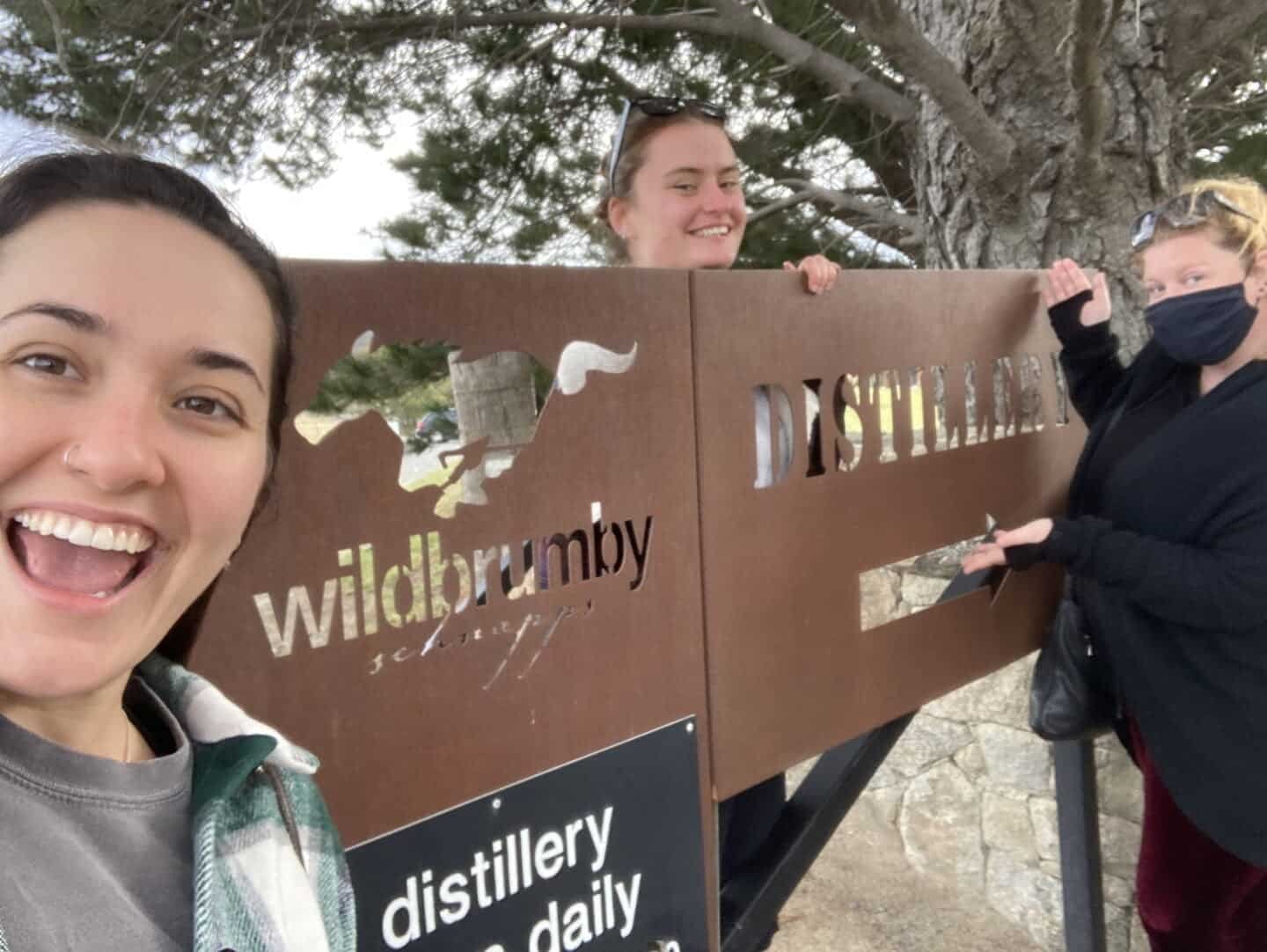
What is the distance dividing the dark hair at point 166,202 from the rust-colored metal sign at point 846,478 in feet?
1.89

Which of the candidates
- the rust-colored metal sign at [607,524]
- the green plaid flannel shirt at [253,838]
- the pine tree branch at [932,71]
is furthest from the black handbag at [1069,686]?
the green plaid flannel shirt at [253,838]

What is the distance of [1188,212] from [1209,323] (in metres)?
0.21

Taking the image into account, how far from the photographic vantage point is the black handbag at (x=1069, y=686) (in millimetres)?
1882

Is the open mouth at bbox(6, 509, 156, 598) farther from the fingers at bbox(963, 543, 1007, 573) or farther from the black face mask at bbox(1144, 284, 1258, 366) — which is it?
the black face mask at bbox(1144, 284, 1258, 366)

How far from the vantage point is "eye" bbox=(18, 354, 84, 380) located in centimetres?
62

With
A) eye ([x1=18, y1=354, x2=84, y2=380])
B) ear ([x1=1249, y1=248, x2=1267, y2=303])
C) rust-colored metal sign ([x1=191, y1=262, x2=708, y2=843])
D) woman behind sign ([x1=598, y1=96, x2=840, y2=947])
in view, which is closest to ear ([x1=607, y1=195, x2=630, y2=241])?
woman behind sign ([x1=598, y1=96, x2=840, y2=947])

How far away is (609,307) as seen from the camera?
3.78ft

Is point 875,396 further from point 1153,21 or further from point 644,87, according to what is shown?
point 644,87

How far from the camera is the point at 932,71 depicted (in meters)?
2.01

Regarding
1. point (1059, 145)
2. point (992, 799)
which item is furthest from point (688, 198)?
point (992, 799)

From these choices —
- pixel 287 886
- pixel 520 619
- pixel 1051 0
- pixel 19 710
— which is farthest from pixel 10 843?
pixel 1051 0

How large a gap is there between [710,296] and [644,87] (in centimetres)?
300

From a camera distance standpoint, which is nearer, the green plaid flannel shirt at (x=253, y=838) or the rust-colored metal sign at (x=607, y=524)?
the green plaid flannel shirt at (x=253, y=838)

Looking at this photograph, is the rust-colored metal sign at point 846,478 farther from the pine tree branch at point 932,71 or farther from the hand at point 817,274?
the pine tree branch at point 932,71
